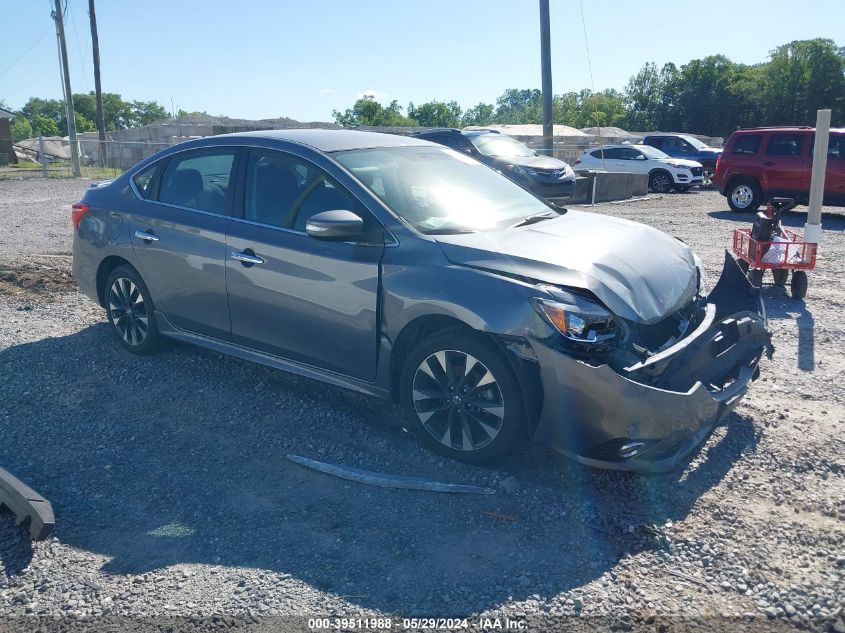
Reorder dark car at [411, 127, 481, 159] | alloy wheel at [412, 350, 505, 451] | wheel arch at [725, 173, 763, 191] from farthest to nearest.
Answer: wheel arch at [725, 173, 763, 191]
dark car at [411, 127, 481, 159]
alloy wheel at [412, 350, 505, 451]

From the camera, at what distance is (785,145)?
16.1 metres

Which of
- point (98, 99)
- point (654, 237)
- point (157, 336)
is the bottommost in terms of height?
point (157, 336)

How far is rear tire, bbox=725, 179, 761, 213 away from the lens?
16.5m

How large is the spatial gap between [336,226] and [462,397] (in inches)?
47.5

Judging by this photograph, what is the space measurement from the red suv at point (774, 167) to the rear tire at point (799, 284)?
833 centimetres

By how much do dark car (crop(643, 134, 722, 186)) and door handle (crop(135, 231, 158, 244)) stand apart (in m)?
24.4

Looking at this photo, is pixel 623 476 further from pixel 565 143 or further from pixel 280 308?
pixel 565 143

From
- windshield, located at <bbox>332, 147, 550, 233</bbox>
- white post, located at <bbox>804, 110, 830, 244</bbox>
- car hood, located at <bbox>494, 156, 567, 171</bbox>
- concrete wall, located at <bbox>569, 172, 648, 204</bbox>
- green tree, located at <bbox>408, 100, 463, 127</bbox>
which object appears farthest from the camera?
green tree, located at <bbox>408, 100, 463, 127</bbox>

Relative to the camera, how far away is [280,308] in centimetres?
496

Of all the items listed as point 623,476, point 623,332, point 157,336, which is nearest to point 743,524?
point 623,476

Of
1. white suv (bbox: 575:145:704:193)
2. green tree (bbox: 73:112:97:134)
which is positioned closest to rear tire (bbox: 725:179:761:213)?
white suv (bbox: 575:145:704:193)

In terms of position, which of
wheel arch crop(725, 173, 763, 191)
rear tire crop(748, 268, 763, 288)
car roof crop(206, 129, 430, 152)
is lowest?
rear tire crop(748, 268, 763, 288)

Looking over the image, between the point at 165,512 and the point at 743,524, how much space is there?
2874 millimetres

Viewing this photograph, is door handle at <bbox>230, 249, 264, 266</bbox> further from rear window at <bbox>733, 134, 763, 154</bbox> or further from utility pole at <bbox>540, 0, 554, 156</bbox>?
utility pole at <bbox>540, 0, 554, 156</bbox>
